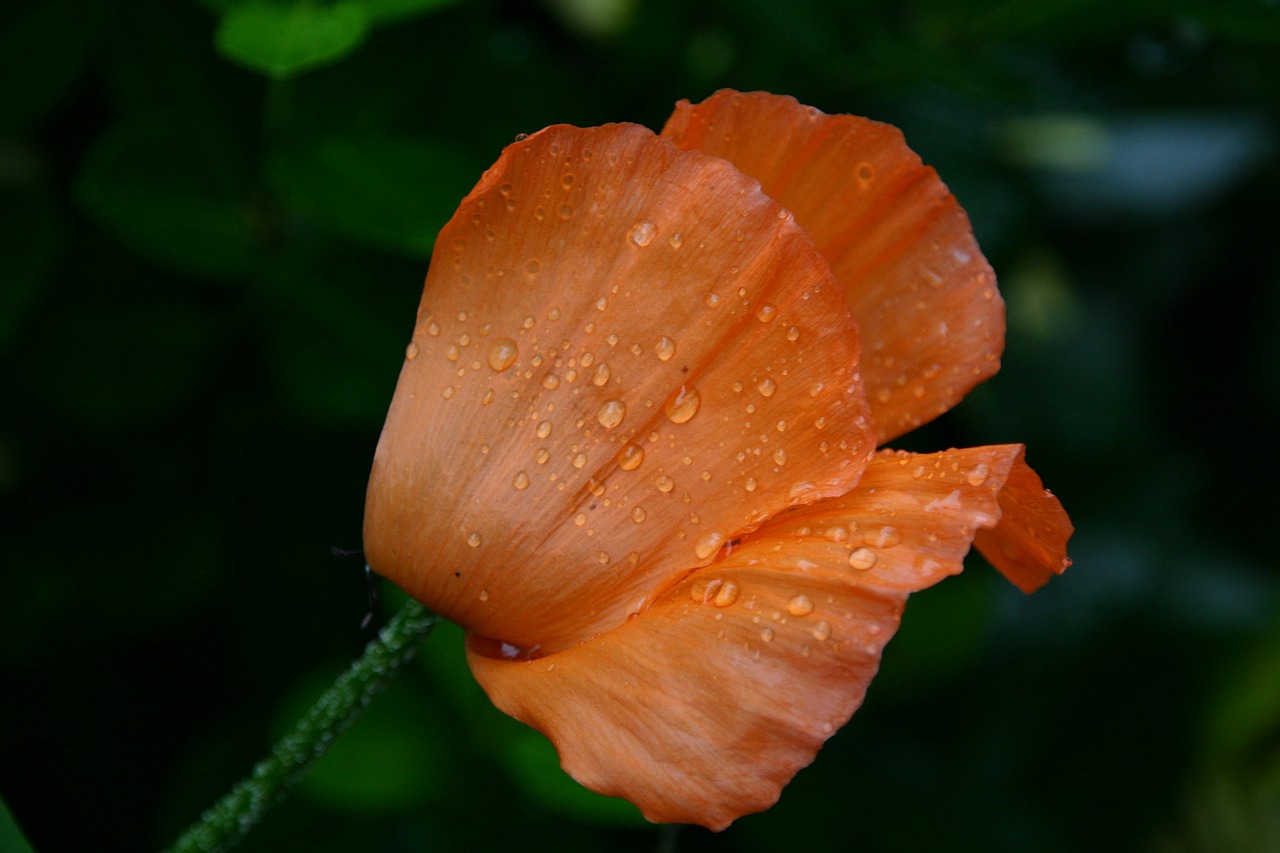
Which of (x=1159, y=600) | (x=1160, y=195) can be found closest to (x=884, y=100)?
(x=1160, y=195)

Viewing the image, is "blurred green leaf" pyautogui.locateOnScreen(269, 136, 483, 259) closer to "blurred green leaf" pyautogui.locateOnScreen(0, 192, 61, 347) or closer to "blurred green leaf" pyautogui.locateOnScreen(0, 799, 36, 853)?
"blurred green leaf" pyautogui.locateOnScreen(0, 192, 61, 347)

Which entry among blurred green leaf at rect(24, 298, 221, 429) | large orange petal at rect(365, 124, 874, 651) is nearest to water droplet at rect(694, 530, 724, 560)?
large orange petal at rect(365, 124, 874, 651)

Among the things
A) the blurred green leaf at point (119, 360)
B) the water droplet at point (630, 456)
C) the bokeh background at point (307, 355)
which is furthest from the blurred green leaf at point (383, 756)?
the water droplet at point (630, 456)

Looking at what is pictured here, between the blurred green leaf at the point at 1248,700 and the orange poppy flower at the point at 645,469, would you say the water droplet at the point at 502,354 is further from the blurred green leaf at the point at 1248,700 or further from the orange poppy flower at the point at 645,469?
the blurred green leaf at the point at 1248,700

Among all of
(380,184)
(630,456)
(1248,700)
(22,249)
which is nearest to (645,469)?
(630,456)

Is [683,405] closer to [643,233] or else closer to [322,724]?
[643,233]

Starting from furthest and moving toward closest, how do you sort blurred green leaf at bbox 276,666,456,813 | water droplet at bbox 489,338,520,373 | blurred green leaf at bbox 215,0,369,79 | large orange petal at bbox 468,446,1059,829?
1. blurred green leaf at bbox 276,666,456,813
2. blurred green leaf at bbox 215,0,369,79
3. water droplet at bbox 489,338,520,373
4. large orange petal at bbox 468,446,1059,829
